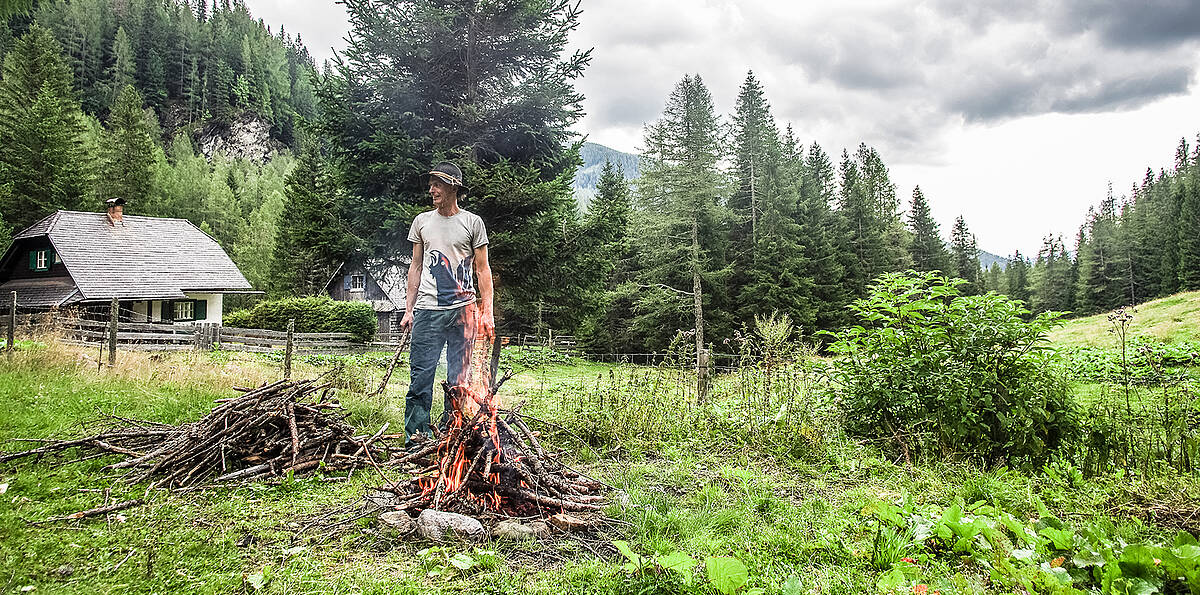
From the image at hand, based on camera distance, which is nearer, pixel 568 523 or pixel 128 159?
pixel 568 523

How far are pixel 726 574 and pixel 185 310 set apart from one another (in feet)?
110

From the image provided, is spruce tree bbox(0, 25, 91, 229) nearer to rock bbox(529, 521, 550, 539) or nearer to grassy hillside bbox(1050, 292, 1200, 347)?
rock bbox(529, 521, 550, 539)

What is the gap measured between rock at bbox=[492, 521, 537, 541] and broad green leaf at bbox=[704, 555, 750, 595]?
3.91 feet

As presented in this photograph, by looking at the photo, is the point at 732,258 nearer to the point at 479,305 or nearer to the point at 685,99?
the point at 685,99

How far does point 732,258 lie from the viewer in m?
30.4

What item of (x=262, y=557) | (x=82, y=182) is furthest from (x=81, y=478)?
(x=82, y=182)

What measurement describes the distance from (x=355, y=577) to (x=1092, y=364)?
1473cm

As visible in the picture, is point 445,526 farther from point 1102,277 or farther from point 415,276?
point 1102,277

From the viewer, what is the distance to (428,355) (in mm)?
5238

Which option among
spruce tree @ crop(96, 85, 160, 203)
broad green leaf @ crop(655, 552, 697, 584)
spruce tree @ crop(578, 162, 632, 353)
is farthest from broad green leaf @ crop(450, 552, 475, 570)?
spruce tree @ crop(96, 85, 160, 203)

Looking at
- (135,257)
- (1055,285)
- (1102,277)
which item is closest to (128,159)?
(135,257)

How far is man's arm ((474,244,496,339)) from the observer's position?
5.29m

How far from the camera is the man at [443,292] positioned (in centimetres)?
520

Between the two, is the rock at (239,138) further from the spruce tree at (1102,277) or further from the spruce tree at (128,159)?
the spruce tree at (1102,277)
